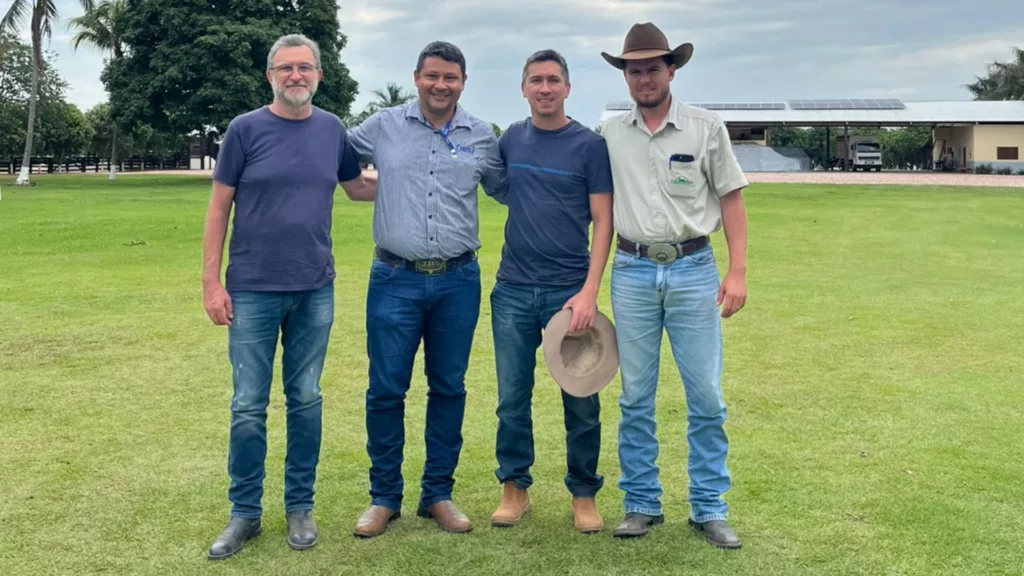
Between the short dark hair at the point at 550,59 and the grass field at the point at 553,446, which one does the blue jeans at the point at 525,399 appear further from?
the short dark hair at the point at 550,59

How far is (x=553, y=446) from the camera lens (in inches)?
207

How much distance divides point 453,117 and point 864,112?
51.6m

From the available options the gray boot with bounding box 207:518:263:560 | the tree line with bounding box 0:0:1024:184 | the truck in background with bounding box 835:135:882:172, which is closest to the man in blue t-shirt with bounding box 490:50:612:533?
the gray boot with bounding box 207:518:263:560

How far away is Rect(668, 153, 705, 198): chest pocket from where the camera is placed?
155 inches

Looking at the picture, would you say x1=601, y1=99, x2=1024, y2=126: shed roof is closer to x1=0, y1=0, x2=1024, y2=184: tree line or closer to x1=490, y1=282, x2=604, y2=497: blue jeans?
x1=0, y1=0, x2=1024, y2=184: tree line

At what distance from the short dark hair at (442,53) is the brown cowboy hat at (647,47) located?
65 cm

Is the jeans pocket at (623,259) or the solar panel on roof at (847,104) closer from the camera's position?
the jeans pocket at (623,259)

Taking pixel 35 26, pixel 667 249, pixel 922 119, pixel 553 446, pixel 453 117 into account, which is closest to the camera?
pixel 667 249

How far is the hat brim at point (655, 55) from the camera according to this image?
3.90m

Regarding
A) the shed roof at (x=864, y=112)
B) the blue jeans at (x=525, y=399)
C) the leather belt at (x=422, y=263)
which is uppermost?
the shed roof at (x=864, y=112)

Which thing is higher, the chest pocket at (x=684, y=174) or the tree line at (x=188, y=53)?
the tree line at (x=188, y=53)

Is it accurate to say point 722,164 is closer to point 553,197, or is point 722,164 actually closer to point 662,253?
point 662,253

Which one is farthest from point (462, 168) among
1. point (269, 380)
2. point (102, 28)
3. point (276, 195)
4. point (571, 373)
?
point (102, 28)

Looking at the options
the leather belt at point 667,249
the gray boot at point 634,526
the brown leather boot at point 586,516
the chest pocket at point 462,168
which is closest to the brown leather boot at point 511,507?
the brown leather boot at point 586,516
